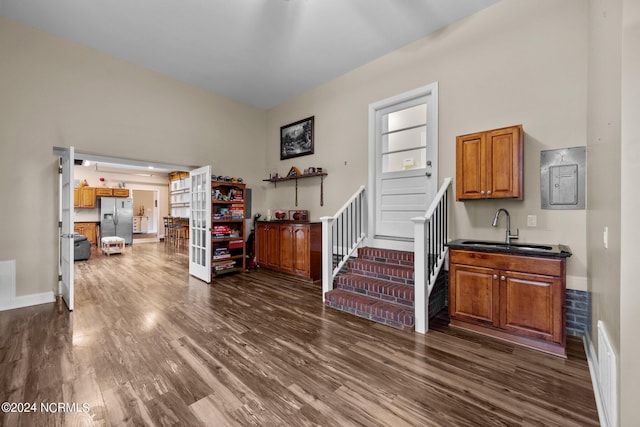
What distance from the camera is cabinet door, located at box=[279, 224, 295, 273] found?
506cm

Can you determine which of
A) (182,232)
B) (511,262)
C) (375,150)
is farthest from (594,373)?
(182,232)

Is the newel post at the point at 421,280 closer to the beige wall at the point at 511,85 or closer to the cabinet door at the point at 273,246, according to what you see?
the beige wall at the point at 511,85

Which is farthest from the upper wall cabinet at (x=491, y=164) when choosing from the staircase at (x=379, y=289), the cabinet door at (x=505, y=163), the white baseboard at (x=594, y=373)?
the white baseboard at (x=594, y=373)

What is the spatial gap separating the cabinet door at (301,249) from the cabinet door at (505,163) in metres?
2.86

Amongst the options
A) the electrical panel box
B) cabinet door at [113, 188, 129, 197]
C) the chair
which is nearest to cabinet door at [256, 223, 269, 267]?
the electrical panel box

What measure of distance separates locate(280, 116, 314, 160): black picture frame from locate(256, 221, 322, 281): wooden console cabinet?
1.53 metres

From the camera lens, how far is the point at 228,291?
4.18 metres

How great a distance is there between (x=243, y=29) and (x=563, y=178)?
4.20m

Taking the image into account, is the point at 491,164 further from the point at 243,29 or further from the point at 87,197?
the point at 87,197

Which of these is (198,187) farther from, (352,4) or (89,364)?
(352,4)

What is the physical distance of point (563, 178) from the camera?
110 inches

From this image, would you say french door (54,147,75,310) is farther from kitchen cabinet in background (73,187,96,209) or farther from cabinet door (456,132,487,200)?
kitchen cabinet in background (73,187,96,209)

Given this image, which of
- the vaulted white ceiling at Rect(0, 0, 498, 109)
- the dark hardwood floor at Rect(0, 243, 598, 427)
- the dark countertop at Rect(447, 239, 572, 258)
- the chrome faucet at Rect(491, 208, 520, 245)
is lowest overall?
the dark hardwood floor at Rect(0, 243, 598, 427)

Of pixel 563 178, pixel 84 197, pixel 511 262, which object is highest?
pixel 84 197
